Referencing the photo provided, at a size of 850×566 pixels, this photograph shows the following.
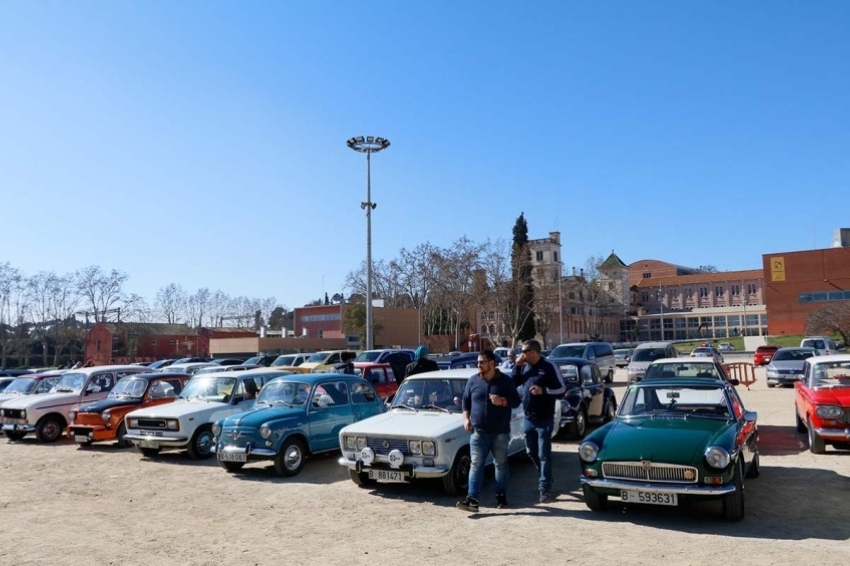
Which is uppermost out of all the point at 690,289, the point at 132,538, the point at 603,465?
the point at 690,289

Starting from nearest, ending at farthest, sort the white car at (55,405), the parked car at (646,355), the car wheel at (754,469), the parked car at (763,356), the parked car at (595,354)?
the car wheel at (754,469) < the white car at (55,405) < the parked car at (646,355) < the parked car at (595,354) < the parked car at (763,356)

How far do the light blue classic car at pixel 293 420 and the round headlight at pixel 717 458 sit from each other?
21.8 feet

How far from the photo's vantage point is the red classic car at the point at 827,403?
11.0 metres

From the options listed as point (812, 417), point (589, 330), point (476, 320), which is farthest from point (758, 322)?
point (812, 417)

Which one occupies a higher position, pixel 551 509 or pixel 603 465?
pixel 603 465

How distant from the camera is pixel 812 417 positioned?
11336 millimetres

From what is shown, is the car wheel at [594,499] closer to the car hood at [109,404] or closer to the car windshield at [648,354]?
the car hood at [109,404]

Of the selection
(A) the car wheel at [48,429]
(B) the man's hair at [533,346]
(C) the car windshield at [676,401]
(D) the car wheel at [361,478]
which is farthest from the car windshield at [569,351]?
(B) the man's hair at [533,346]

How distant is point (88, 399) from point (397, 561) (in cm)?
1390

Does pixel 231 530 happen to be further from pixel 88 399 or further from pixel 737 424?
pixel 88 399

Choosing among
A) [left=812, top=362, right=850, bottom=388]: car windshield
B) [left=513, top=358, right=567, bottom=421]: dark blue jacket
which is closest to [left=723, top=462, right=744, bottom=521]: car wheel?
[left=513, top=358, right=567, bottom=421]: dark blue jacket

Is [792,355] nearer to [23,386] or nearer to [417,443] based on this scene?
[417,443]

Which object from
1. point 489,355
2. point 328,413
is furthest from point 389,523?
point 328,413

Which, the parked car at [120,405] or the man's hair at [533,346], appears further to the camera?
the parked car at [120,405]
